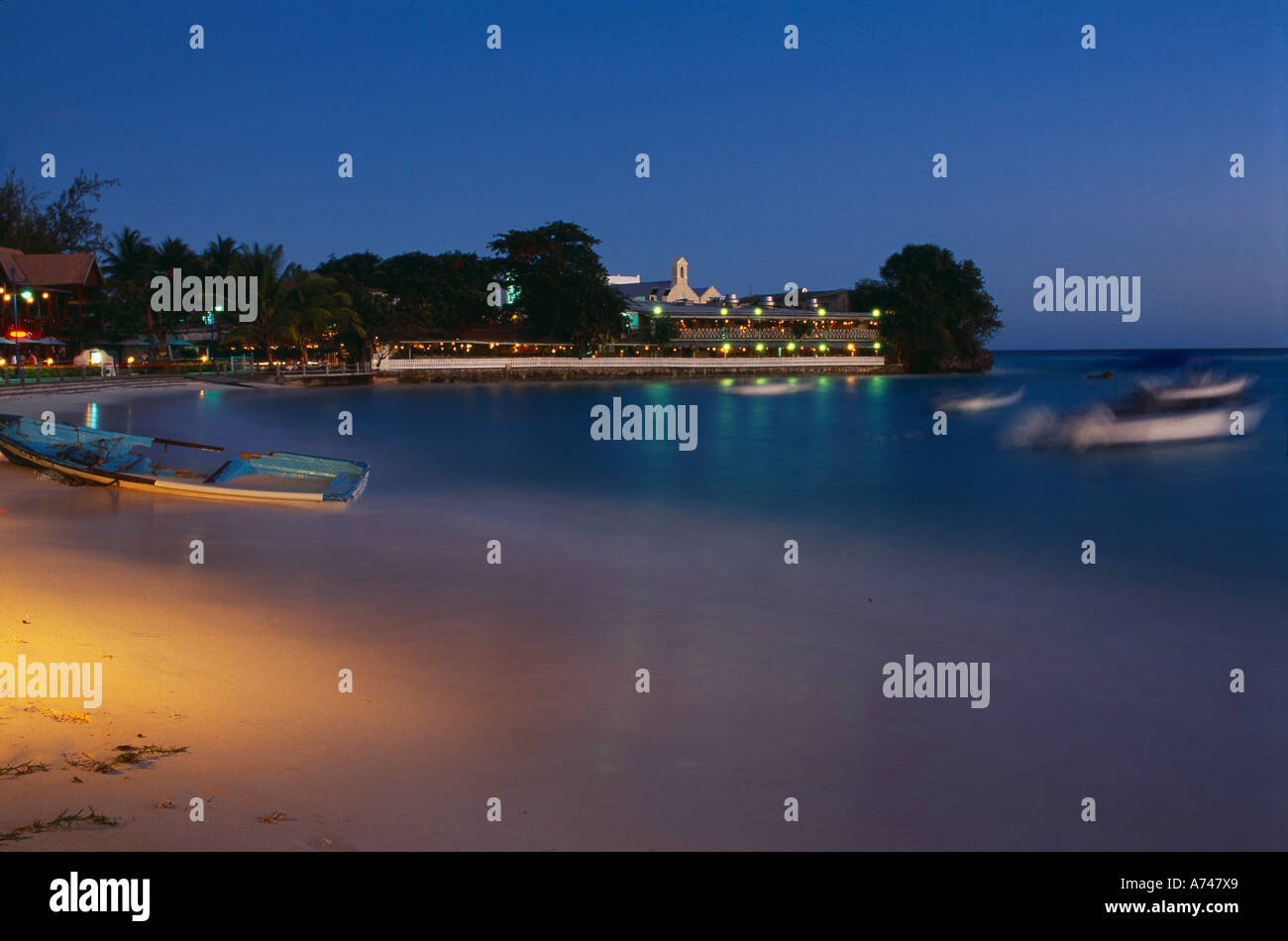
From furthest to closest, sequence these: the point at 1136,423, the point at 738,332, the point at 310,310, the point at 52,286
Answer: the point at 738,332 < the point at 310,310 < the point at 52,286 < the point at 1136,423

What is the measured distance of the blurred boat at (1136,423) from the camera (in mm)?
30938

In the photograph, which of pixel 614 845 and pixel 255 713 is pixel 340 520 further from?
pixel 614 845

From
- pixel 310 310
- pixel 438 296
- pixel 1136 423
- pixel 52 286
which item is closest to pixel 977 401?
pixel 1136 423

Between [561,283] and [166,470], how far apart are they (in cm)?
6351

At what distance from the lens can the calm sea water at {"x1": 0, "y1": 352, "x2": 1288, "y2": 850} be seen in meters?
5.57

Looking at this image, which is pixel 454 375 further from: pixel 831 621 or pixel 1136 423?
pixel 831 621

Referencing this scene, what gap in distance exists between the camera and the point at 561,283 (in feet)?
259

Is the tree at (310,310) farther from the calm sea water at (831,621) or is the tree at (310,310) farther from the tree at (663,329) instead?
the calm sea water at (831,621)

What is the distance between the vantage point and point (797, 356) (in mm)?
91062

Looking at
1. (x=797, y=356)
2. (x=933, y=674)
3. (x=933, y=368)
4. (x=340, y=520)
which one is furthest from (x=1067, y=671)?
(x=933, y=368)

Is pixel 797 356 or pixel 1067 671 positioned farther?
pixel 797 356

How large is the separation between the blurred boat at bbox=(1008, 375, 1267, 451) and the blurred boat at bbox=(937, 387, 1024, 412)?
47.2 feet

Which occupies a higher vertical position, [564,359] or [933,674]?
[564,359]
